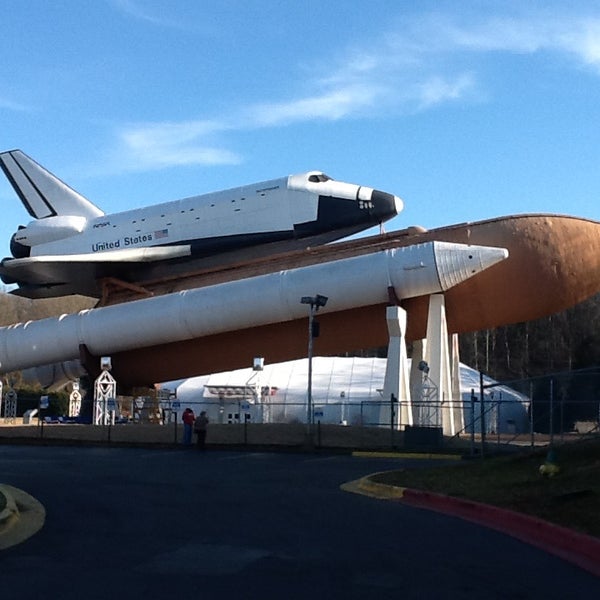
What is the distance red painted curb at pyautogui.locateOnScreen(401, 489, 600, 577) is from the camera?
7.99m

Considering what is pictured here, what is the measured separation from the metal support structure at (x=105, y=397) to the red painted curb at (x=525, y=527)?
21.7 m

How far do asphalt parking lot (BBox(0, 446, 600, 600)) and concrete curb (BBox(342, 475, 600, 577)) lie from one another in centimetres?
26

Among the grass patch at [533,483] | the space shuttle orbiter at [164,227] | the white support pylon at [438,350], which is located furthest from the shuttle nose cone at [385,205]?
the grass patch at [533,483]

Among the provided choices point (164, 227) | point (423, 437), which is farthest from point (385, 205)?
point (423, 437)

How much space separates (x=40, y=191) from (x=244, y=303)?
12915 millimetres

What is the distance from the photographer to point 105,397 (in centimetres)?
3284

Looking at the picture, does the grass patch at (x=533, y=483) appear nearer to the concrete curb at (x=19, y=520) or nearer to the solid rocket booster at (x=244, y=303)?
the concrete curb at (x=19, y=520)

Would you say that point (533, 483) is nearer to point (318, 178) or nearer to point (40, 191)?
point (318, 178)

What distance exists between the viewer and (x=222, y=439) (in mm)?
27688

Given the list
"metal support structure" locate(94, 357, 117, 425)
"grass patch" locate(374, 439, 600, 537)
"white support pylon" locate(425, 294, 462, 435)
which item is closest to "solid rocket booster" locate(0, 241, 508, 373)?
"white support pylon" locate(425, 294, 462, 435)

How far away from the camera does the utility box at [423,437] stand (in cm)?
2412

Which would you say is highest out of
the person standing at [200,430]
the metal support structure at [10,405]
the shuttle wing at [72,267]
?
the shuttle wing at [72,267]

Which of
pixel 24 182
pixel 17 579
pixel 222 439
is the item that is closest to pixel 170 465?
pixel 222 439

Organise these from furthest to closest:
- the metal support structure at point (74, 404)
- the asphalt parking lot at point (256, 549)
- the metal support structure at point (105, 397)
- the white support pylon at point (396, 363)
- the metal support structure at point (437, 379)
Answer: the metal support structure at point (74, 404), the metal support structure at point (105, 397), the metal support structure at point (437, 379), the white support pylon at point (396, 363), the asphalt parking lot at point (256, 549)
